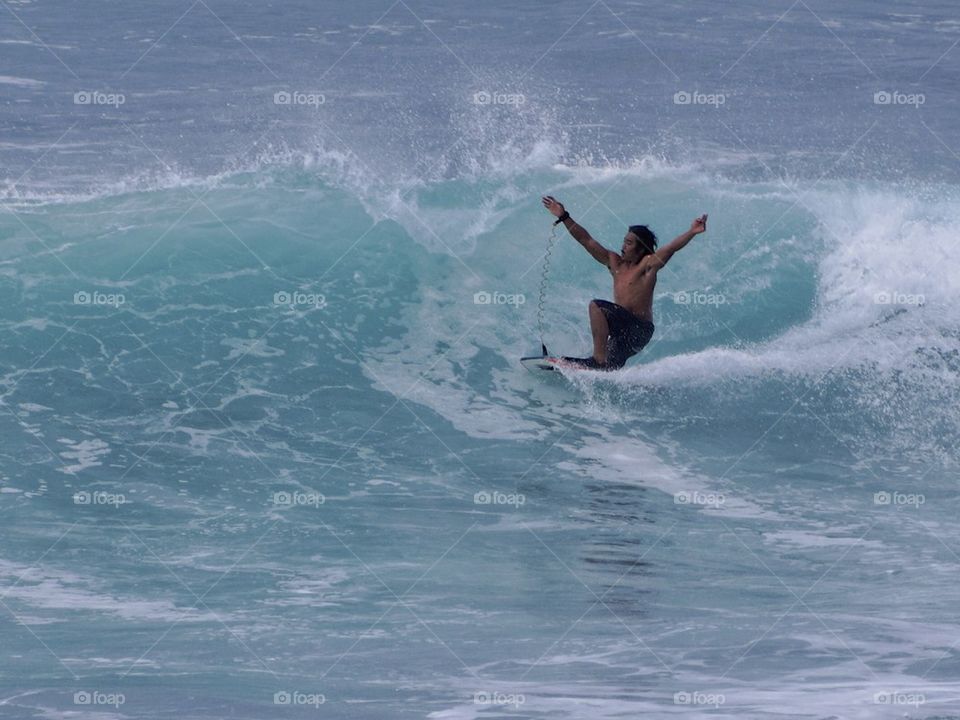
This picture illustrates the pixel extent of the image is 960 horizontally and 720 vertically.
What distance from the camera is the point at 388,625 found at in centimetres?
907

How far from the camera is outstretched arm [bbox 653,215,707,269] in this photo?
11391mm

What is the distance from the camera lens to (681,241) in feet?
38.6

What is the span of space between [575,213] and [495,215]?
3.02ft

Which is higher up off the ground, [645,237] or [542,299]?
[542,299]
